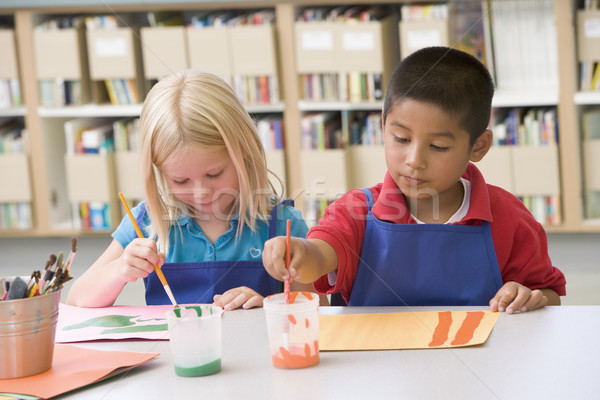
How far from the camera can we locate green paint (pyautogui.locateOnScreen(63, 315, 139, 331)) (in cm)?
106

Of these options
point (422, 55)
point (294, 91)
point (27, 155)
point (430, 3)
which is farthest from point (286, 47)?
point (422, 55)

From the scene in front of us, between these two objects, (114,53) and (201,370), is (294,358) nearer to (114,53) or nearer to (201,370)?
(201,370)

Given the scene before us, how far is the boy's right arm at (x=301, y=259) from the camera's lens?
945mm

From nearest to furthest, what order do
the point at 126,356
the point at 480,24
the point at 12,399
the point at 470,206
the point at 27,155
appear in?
the point at 12,399 → the point at 126,356 → the point at 470,206 → the point at 480,24 → the point at 27,155

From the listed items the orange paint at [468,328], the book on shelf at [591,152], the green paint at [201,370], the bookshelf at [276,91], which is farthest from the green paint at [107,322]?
the book on shelf at [591,152]

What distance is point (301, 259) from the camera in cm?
99

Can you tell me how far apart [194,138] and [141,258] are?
0.25m

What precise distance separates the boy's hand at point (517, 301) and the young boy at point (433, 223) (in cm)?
9

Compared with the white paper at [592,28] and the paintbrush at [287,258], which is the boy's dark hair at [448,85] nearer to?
the paintbrush at [287,258]

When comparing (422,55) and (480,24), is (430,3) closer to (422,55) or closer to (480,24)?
(480,24)

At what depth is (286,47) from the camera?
293 cm

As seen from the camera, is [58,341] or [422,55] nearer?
[58,341]

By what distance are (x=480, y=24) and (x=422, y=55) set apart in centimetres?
175

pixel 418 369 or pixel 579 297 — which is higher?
pixel 418 369
